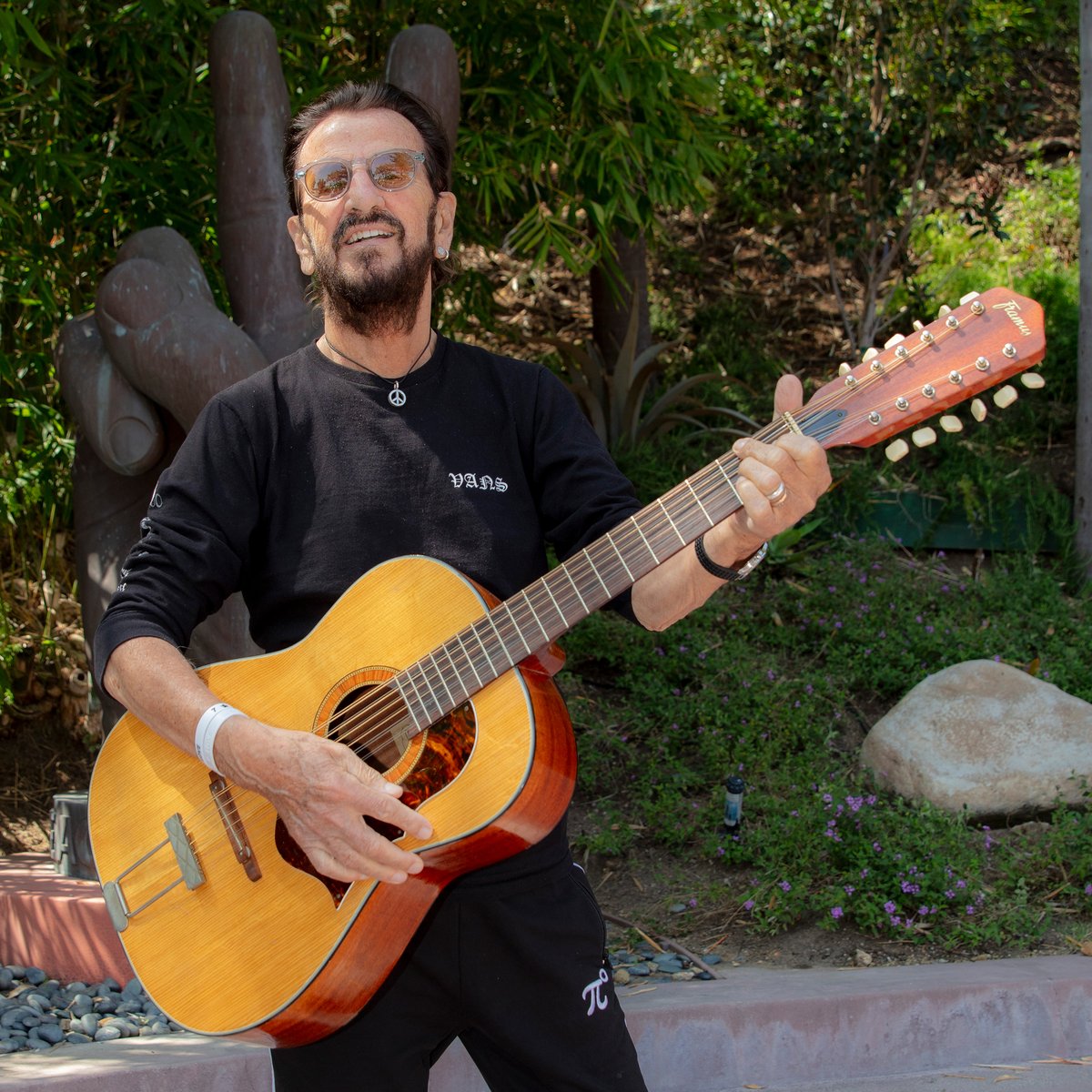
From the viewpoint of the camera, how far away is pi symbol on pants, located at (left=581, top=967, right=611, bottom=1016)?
184cm

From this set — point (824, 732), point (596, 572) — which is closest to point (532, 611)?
point (596, 572)

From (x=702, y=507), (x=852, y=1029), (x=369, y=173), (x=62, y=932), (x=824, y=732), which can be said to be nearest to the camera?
(x=702, y=507)

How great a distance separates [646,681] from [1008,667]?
1.22 m

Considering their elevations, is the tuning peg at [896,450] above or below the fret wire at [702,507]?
above

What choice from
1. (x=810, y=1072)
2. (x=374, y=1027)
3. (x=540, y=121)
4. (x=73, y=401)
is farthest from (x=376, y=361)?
(x=540, y=121)

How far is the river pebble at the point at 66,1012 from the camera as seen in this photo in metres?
2.92

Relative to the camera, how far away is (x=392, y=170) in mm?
2006

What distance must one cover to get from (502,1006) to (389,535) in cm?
70

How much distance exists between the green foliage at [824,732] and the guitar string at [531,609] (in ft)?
6.17

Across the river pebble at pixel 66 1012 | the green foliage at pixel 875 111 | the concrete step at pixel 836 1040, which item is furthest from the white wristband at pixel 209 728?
the green foliage at pixel 875 111

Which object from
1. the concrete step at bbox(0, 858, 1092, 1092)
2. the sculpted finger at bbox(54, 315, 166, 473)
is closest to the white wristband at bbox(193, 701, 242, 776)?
the concrete step at bbox(0, 858, 1092, 1092)

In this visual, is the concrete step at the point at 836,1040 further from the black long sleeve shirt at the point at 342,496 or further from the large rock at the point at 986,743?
the black long sleeve shirt at the point at 342,496

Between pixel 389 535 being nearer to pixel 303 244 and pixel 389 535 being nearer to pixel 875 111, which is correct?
pixel 303 244

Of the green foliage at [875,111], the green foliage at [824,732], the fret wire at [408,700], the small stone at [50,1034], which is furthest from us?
the green foliage at [875,111]
